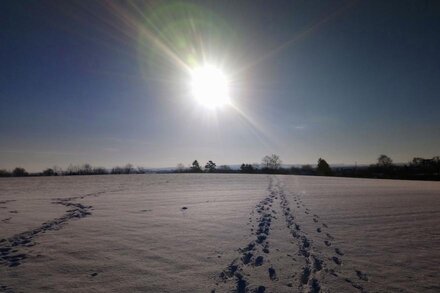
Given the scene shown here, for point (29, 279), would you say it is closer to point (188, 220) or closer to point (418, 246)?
point (188, 220)

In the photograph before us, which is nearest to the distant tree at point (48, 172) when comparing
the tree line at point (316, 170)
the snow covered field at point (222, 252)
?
the tree line at point (316, 170)

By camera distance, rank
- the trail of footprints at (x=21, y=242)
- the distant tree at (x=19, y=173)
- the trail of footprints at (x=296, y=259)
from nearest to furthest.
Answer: the trail of footprints at (x=296, y=259) → the trail of footprints at (x=21, y=242) → the distant tree at (x=19, y=173)

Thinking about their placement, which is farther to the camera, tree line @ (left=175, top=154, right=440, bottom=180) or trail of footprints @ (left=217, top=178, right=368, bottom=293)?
tree line @ (left=175, top=154, right=440, bottom=180)

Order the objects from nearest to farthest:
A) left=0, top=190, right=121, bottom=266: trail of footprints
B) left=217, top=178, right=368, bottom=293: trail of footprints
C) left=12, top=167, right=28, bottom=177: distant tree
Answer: left=217, top=178, right=368, bottom=293: trail of footprints
left=0, top=190, right=121, bottom=266: trail of footprints
left=12, top=167, right=28, bottom=177: distant tree

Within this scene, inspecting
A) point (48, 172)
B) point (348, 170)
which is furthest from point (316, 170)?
point (48, 172)

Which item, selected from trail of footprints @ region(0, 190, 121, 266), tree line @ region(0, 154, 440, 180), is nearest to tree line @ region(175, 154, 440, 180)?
tree line @ region(0, 154, 440, 180)

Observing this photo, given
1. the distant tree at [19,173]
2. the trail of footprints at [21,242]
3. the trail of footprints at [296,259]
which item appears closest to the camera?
the trail of footprints at [296,259]

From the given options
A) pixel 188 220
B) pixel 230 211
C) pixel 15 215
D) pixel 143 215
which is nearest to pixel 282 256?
pixel 188 220

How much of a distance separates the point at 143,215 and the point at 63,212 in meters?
4.01

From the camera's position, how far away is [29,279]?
202 inches

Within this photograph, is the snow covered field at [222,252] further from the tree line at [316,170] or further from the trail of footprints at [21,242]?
the tree line at [316,170]

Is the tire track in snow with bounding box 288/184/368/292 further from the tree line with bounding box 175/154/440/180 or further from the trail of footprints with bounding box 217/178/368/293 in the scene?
the tree line with bounding box 175/154/440/180

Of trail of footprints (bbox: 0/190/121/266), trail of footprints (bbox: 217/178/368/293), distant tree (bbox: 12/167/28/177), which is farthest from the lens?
distant tree (bbox: 12/167/28/177)

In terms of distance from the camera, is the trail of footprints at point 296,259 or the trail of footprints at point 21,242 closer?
the trail of footprints at point 296,259
